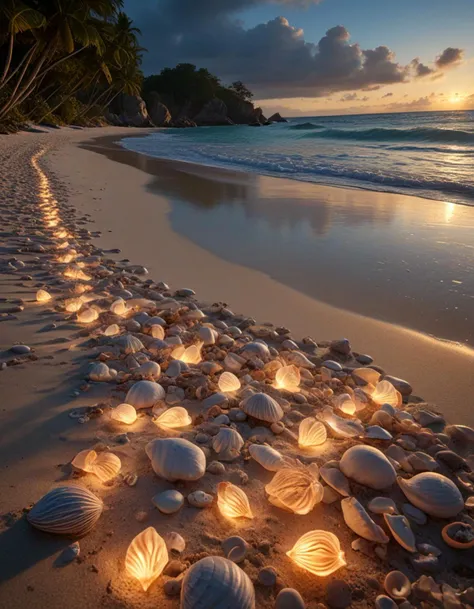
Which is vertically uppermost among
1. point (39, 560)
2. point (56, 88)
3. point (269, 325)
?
point (56, 88)

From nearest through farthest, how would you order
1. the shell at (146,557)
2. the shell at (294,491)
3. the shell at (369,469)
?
1. the shell at (146,557)
2. the shell at (294,491)
3. the shell at (369,469)

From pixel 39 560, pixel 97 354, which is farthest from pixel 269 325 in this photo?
pixel 39 560

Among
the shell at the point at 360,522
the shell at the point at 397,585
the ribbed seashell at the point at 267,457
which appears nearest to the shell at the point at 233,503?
the ribbed seashell at the point at 267,457

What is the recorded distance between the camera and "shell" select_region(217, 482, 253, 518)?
1376 mm

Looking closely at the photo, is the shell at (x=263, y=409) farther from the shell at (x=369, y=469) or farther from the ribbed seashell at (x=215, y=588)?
the ribbed seashell at (x=215, y=588)

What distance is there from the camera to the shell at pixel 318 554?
1205 millimetres

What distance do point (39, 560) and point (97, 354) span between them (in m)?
1.31

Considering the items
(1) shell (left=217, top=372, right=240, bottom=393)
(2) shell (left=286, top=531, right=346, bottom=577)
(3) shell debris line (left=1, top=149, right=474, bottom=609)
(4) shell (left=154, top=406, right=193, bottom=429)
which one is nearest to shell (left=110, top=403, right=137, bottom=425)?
(3) shell debris line (left=1, top=149, right=474, bottom=609)

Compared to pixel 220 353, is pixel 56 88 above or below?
above

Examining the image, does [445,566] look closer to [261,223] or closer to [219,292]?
[219,292]

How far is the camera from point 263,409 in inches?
73.8

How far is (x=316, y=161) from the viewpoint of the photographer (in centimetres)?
1464

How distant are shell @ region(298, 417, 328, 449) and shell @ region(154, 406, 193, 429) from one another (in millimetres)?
531

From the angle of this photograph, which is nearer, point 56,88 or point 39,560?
point 39,560
